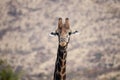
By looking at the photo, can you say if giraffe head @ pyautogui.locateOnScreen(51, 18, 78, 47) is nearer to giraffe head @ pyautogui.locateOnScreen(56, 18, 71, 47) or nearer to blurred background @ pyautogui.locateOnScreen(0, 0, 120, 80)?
Result: giraffe head @ pyautogui.locateOnScreen(56, 18, 71, 47)

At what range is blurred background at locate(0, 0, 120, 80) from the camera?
13594 mm

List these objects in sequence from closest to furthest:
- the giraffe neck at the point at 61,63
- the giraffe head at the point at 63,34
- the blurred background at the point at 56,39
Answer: the giraffe head at the point at 63,34 → the giraffe neck at the point at 61,63 → the blurred background at the point at 56,39

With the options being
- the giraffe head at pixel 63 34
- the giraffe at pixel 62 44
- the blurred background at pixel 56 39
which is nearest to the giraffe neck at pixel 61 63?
the giraffe at pixel 62 44

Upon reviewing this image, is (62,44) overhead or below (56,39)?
below

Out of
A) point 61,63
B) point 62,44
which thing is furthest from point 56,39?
point 62,44

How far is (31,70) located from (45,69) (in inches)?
23.6

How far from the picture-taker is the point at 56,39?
48.7 ft

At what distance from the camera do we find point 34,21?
49.4ft

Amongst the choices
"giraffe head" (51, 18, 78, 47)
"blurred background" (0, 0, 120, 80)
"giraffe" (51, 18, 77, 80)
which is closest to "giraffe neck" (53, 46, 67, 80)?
"giraffe" (51, 18, 77, 80)

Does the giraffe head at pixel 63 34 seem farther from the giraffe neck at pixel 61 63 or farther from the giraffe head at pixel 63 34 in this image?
the giraffe neck at pixel 61 63

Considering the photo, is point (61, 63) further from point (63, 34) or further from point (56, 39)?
point (56, 39)

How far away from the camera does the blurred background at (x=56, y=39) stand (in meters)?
13.6

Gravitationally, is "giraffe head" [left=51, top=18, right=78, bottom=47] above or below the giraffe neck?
above

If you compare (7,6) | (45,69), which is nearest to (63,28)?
(45,69)
